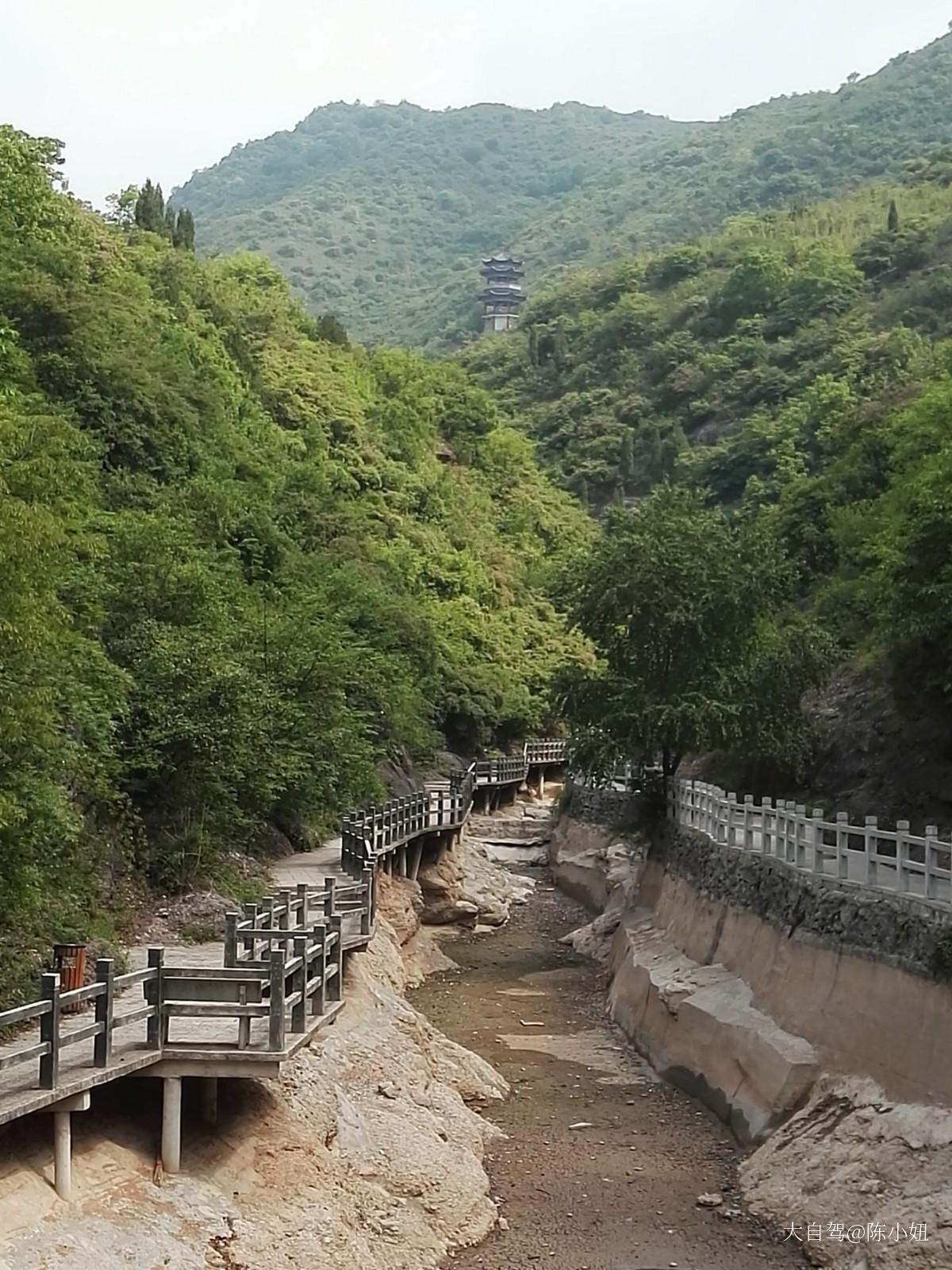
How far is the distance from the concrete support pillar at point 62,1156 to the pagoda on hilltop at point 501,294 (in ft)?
476

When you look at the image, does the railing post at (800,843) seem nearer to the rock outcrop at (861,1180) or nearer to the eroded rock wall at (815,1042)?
the eroded rock wall at (815,1042)

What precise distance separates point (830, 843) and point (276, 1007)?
A: 45.1 ft

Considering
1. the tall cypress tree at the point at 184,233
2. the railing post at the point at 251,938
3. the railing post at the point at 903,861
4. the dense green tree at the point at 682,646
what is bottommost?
the railing post at the point at 251,938

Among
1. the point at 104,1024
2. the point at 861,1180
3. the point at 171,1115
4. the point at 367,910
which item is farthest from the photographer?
the point at 367,910

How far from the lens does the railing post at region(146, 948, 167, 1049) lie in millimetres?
12531

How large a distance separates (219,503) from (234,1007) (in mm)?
23117

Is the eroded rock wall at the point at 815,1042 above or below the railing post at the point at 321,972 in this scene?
below

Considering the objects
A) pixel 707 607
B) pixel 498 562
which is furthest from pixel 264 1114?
pixel 498 562

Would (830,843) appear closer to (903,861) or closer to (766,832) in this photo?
(766,832)

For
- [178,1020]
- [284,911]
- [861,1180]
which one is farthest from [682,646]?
[178,1020]

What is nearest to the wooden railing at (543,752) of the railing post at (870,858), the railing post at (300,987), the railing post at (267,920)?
the railing post at (267,920)

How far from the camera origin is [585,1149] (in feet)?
59.3

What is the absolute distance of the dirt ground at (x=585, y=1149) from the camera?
1467 centimetres

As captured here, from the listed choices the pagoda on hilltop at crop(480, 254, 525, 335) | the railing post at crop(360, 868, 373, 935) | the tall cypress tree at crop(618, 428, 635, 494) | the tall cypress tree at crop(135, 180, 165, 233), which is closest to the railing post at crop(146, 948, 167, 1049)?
the railing post at crop(360, 868, 373, 935)
